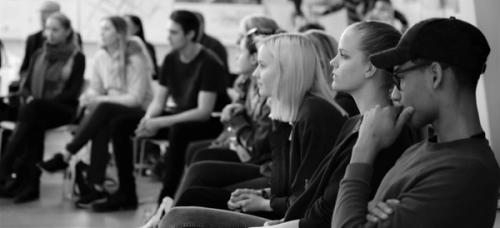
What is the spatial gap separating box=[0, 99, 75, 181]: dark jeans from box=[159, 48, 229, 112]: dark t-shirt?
3.09ft

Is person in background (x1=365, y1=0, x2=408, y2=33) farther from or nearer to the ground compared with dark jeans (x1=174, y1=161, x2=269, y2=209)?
nearer to the ground

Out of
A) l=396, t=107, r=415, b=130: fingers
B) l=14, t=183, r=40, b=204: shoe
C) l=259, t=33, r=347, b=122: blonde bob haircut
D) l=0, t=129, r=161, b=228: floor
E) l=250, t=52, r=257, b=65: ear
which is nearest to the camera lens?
l=396, t=107, r=415, b=130: fingers

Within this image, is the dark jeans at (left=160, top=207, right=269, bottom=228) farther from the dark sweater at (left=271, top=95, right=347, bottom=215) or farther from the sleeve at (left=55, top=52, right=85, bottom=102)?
the sleeve at (left=55, top=52, right=85, bottom=102)

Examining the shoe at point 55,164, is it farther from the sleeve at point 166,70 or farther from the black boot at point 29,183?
the sleeve at point 166,70

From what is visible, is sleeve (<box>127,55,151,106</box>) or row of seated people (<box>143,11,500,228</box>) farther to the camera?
sleeve (<box>127,55,151,106</box>)

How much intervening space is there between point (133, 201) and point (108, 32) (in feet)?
3.80

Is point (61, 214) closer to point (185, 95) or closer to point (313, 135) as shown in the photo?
point (185, 95)

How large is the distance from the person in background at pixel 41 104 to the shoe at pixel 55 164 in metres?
0.15

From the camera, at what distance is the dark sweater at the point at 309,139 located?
7.68ft

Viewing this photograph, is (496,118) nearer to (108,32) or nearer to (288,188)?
(288,188)

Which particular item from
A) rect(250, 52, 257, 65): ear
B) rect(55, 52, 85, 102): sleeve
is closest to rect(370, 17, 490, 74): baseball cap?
rect(250, 52, 257, 65): ear

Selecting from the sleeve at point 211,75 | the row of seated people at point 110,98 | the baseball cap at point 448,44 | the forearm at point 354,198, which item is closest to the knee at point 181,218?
the forearm at point 354,198

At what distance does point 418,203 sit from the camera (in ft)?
4.90

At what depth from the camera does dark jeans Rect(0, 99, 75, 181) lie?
18.5 ft
